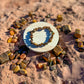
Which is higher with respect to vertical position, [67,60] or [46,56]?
[46,56]

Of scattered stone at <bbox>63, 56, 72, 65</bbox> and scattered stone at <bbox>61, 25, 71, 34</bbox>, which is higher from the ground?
scattered stone at <bbox>61, 25, 71, 34</bbox>

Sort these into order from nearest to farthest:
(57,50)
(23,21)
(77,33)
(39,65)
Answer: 1. (39,65)
2. (57,50)
3. (77,33)
4. (23,21)

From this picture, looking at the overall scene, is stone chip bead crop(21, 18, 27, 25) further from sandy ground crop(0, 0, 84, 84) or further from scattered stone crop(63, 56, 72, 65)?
scattered stone crop(63, 56, 72, 65)

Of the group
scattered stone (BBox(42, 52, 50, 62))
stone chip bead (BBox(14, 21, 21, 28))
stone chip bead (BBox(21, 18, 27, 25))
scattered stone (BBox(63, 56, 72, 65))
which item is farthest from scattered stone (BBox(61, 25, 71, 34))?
stone chip bead (BBox(14, 21, 21, 28))

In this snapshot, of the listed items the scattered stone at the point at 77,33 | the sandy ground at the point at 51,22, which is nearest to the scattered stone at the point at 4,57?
the sandy ground at the point at 51,22

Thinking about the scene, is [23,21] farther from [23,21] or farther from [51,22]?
[51,22]

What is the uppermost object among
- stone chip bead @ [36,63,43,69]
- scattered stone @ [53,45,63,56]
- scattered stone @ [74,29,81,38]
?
scattered stone @ [74,29,81,38]

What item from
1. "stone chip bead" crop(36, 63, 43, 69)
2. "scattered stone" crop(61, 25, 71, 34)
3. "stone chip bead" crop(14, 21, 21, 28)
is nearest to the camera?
"stone chip bead" crop(36, 63, 43, 69)

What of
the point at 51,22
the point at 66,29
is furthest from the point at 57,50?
the point at 51,22

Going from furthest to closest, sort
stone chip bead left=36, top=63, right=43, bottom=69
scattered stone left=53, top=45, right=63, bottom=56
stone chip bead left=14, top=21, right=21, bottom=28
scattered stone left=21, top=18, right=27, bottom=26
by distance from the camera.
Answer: scattered stone left=21, top=18, right=27, bottom=26, stone chip bead left=14, top=21, right=21, bottom=28, scattered stone left=53, top=45, right=63, bottom=56, stone chip bead left=36, top=63, right=43, bottom=69

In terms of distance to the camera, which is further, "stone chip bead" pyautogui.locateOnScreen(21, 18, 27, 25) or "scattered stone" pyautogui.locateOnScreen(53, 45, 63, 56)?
"stone chip bead" pyautogui.locateOnScreen(21, 18, 27, 25)
